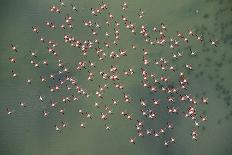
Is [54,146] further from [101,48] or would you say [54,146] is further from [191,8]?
[191,8]

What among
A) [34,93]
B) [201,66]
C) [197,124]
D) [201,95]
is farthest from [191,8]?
[34,93]

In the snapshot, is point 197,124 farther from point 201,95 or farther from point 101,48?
point 101,48

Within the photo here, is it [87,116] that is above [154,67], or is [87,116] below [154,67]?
Answer: below

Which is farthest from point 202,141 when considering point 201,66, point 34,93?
point 34,93

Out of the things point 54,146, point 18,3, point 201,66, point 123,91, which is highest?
point 18,3

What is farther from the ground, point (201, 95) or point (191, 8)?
point (191, 8)

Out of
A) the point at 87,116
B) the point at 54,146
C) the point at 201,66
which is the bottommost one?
the point at 54,146
